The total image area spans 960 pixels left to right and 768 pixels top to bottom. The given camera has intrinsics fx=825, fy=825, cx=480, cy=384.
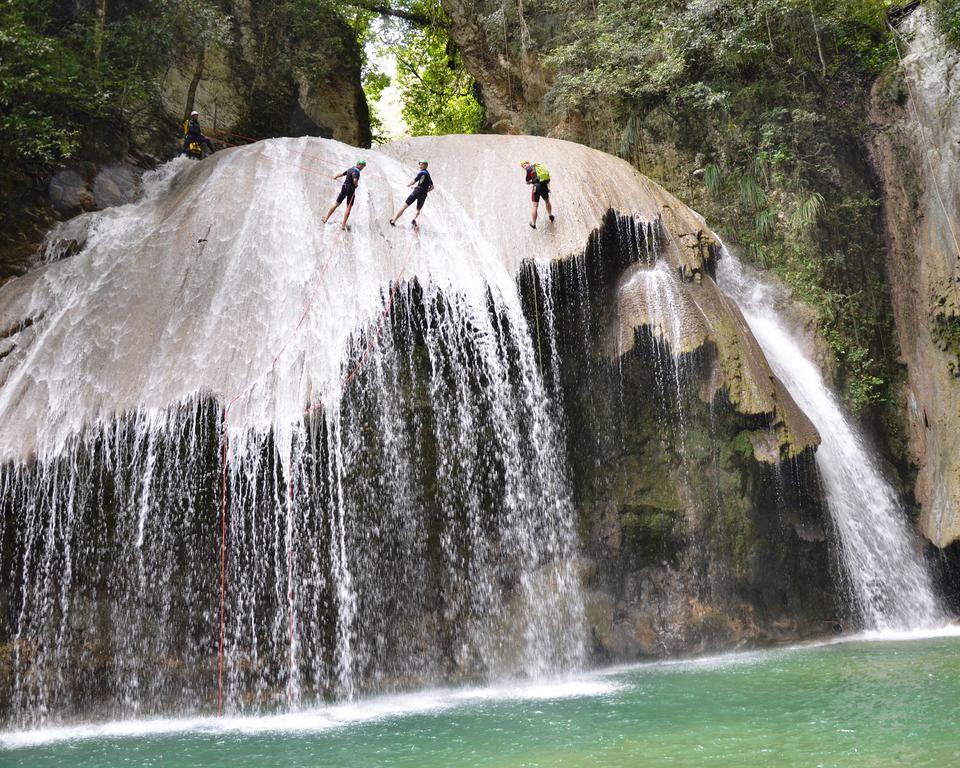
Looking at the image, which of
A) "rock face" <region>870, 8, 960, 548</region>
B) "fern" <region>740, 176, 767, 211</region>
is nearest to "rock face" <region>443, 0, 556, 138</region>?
"fern" <region>740, 176, 767, 211</region>

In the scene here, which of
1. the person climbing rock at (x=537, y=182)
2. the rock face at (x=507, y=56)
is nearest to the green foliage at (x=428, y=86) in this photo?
the rock face at (x=507, y=56)

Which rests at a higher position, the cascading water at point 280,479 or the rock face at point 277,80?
the rock face at point 277,80

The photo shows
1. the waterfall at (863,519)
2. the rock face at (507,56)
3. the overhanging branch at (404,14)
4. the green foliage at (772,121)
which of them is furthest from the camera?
the overhanging branch at (404,14)

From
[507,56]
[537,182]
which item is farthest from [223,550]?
[507,56]

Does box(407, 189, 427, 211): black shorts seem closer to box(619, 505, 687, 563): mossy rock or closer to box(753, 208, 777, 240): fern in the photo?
box(619, 505, 687, 563): mossy rock

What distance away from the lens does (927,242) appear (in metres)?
15.6

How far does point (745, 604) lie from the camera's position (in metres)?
12.0

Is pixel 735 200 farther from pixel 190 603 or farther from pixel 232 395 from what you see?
pixel 190 603

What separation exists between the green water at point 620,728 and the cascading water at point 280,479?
3.02 feet

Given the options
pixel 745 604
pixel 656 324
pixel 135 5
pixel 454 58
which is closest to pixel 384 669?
pixel 745 604

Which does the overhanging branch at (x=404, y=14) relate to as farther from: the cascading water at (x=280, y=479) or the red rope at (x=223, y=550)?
the red rope at (x=223, y=550)

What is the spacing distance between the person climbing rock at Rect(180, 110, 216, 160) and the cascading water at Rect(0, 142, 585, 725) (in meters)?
3.73

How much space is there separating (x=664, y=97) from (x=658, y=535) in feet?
34.6

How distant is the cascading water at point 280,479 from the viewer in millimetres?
9648
